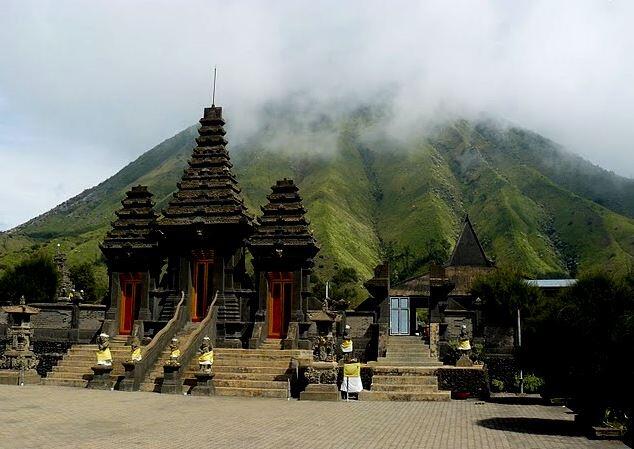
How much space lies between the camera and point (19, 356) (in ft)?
84.0

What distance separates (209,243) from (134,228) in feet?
16.0

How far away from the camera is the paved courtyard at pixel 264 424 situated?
483 inches

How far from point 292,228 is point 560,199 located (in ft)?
363

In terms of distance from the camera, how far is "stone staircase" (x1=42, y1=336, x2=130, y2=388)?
24703 millimetres

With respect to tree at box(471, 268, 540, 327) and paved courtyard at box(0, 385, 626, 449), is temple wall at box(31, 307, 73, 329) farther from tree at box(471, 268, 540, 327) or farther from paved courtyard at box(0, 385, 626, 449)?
tree at box(471, 268, 540, 327)

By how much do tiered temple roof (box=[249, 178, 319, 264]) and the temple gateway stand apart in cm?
5

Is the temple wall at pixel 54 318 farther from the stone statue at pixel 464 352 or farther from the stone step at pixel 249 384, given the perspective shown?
the stone statue at pixel 464 352

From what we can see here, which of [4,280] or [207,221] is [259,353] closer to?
[207,221]

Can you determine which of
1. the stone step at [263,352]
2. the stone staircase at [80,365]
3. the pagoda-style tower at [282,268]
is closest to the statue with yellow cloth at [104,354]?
the stone staircase at [80,365]

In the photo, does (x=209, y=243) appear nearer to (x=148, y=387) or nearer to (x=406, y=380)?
(x=148, y=387)

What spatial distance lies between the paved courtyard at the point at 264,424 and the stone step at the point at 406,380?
1898 millimetres

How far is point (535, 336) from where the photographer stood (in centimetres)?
1589

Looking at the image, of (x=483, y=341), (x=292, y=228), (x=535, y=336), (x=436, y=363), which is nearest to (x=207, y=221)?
(x=292, y=228)

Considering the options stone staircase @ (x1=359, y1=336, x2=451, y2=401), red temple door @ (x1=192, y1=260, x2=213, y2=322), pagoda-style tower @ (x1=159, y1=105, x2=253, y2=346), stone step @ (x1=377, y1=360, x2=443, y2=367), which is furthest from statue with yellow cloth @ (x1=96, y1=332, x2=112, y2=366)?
stone step @ (x1=377, y1=360, x2=443, y2=367)
